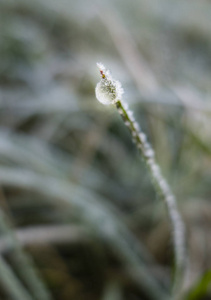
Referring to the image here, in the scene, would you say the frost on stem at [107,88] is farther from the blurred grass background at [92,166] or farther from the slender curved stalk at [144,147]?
the blurred grass background at [92,166]

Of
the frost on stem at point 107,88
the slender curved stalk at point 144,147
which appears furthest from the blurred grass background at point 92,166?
the frost on stem at point 107,88

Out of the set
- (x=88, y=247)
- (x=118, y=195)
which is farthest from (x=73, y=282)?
(x=118, y=195)

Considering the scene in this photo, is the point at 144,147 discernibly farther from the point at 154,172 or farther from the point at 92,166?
the point at 92,166

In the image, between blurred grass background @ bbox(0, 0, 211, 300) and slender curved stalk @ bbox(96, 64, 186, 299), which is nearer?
slender curved stalk @ bbox(96, 64, 186, 299)

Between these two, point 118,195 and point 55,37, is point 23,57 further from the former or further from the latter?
point 118,195

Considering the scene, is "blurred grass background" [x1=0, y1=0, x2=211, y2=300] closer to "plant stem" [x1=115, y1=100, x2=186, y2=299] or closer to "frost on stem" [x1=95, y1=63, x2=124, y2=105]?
"plant stem" [x1=115, y1=100, x2=186, y2=299]

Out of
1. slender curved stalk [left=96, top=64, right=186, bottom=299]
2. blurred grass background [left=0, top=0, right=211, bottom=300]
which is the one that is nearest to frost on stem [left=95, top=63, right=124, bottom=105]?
slender curved stalk [left=96, top=64, right=186, bottom=299]
